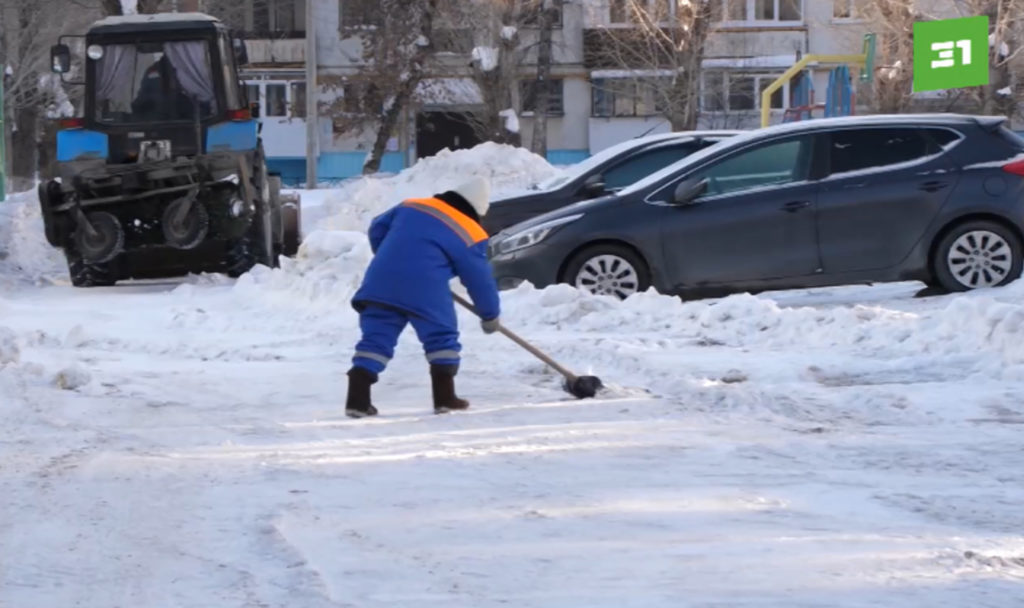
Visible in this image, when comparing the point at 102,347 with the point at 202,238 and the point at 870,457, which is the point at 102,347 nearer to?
the point at 202,238

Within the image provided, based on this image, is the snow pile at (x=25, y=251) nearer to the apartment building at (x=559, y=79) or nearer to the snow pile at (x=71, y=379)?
the snow pile at (x=71, y=379)

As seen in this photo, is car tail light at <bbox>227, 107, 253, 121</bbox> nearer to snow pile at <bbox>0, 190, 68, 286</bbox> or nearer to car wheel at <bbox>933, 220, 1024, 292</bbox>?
snow pile at <bbox>0, 190, 68, 286</bbox>

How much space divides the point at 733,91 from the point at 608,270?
132 ft

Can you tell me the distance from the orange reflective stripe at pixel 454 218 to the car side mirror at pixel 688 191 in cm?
477

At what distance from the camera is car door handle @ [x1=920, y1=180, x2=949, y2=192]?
514 inches

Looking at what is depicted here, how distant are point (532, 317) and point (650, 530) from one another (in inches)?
258

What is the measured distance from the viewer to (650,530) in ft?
18.4

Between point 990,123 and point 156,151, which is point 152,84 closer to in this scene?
point 156,151

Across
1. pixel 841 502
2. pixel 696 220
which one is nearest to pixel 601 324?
pixel 696 220

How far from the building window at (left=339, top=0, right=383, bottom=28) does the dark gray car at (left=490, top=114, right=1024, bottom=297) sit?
34.7 metres

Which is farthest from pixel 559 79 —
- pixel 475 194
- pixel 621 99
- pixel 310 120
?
pixel 475 194

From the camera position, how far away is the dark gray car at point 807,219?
42.7ft

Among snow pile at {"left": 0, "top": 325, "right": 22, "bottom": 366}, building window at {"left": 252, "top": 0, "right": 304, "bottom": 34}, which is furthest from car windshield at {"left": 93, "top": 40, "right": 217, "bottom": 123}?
building window at {"left": 252, "top": 0, "right": 304, "bottom": 34}

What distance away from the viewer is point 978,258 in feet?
43.3
